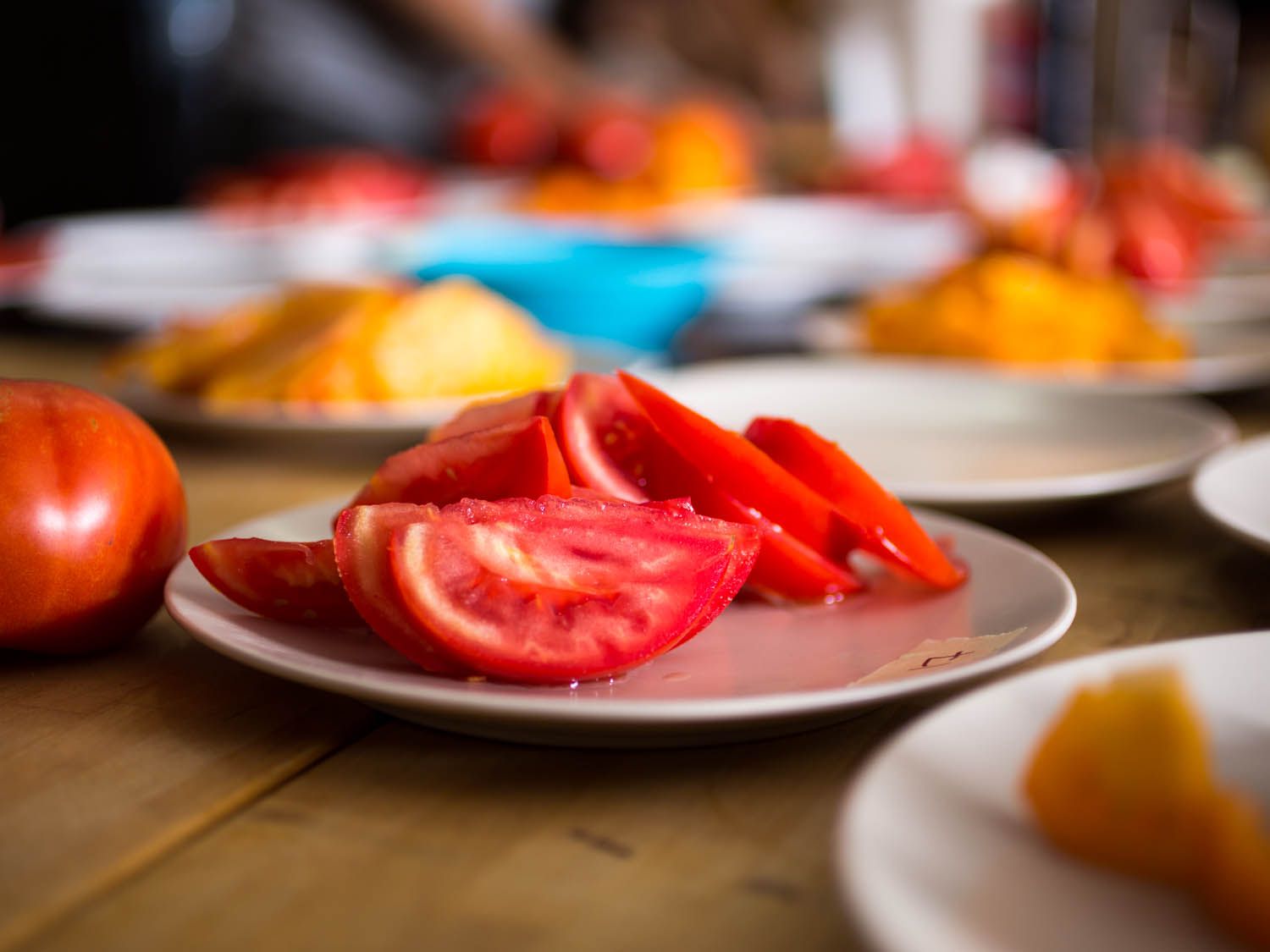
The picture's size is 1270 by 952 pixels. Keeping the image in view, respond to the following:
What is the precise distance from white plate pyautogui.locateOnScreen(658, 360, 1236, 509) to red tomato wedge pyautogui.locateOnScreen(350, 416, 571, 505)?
33 centimetres

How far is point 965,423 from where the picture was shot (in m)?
1.15

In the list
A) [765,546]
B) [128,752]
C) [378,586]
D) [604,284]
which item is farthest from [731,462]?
[604,284]

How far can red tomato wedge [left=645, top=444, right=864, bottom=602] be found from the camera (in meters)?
0.64

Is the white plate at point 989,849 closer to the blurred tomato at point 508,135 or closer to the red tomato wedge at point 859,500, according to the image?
the red tomato wedge at point 859,500

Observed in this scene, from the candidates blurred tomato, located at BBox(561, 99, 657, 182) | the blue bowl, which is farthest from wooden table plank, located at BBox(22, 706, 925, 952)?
blurred tomato, located at BBox(561, 99, 657, 182)

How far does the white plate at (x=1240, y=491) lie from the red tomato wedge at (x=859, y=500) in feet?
0.57

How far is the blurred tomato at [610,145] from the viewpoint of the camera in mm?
2816

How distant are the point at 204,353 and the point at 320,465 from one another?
0.17 meters

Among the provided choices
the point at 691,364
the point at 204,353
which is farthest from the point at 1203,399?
the point at 204,353

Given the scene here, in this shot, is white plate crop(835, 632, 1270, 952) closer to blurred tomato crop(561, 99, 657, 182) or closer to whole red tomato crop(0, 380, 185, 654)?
whole red tomato crop(0, 380, 185, 654)

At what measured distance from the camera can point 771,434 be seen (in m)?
0.67

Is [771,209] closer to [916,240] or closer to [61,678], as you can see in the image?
[916,240]

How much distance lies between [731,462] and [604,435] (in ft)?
0.20

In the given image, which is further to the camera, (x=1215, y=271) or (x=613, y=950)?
(x=1215, y=271)
